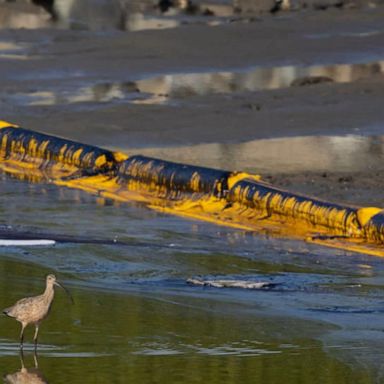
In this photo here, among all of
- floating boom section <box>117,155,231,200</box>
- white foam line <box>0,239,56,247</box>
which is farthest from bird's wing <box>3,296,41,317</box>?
floating boom section <box>117,155,231,200</box>

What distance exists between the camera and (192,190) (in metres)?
12.2

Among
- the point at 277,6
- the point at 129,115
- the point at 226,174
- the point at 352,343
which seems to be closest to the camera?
the point at 352,343

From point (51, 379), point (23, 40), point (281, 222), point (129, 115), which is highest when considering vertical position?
point (23, 40)

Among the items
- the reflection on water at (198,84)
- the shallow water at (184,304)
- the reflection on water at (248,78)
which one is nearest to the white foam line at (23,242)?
the shallow water at (184,304)

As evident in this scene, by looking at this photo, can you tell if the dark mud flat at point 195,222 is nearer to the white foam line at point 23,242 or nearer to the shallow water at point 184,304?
the shallow water at point 184,304

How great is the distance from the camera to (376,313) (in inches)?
331

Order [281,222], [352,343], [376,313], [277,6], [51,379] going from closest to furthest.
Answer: [51,379] → [352,343] → [376,313] → [281,222] → [277,6]

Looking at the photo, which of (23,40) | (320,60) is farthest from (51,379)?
(23,40)

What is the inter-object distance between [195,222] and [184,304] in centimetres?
276

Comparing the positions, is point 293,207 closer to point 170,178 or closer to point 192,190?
point 192,190

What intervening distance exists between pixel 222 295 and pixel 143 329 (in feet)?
2.92

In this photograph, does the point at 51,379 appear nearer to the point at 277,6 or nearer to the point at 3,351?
the point at 3,351

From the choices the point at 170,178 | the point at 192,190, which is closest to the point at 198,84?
the point at 170,178

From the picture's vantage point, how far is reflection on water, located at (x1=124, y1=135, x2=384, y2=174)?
Result: 43.3ft
